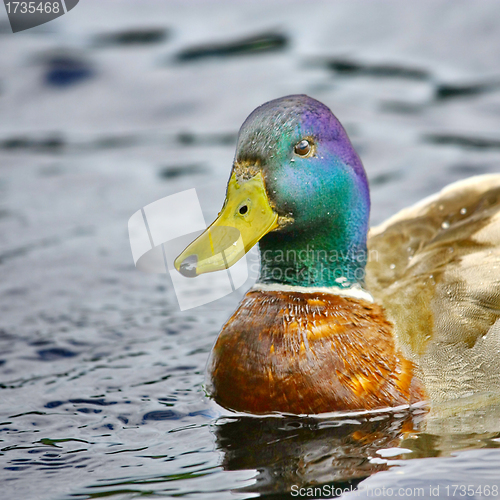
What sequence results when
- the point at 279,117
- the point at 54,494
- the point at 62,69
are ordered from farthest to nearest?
the point at 62,69
the point at 279,117
the point at 54,494

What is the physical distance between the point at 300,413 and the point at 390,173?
4743mm

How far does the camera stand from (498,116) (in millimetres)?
9492

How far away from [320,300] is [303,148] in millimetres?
836

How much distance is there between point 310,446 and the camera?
4121 mm

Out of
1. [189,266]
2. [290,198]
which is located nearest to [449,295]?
[290,198]

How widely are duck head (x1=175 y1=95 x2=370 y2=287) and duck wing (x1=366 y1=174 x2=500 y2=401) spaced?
0.48 meters

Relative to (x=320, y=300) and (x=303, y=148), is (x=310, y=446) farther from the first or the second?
(x=303, y=148)

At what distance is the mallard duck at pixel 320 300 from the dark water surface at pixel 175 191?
153 mm

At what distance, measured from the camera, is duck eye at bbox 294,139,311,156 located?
429 cm

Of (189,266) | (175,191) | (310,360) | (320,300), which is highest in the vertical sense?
(175,191)

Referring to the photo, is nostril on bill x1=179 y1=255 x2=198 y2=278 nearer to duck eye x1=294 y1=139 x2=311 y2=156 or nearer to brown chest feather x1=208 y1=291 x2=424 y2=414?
brown chest feather x1=208 y1=291 x2=424 y2=414

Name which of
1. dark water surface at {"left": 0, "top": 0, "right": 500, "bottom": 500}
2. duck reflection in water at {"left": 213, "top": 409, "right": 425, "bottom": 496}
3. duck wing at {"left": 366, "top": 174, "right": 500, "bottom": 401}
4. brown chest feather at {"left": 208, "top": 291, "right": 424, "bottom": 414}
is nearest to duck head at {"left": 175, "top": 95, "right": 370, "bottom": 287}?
brown chest feather at {"left": 208, "top": 291, "right": 424, "bottom": 414}

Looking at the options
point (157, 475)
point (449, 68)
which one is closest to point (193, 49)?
point (449, 68)

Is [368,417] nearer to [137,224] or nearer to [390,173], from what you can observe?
[137,224]
